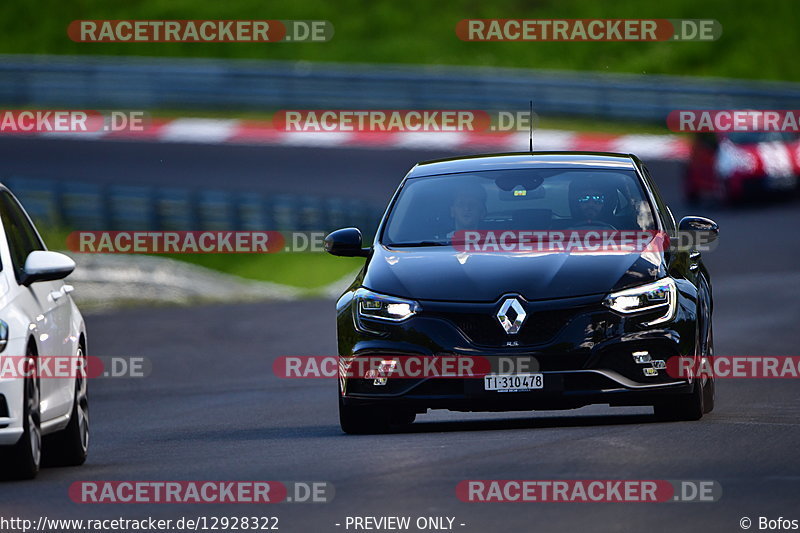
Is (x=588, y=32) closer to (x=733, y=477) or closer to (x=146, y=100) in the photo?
(x=146, y=100)

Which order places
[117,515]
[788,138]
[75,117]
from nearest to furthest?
[117,515] → [788,138] → [75,117]

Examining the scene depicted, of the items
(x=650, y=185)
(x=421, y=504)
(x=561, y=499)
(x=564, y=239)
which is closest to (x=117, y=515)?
(x=421, y=504)

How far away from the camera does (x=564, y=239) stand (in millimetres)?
10992

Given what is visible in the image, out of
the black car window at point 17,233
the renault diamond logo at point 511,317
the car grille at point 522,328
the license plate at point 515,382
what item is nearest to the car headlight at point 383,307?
the car grille at point 522,328

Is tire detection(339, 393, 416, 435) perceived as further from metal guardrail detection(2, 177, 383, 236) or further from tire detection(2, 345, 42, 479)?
metal guardrail detection(2, 177, 383, 236)

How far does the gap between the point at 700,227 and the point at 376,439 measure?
97.1 inches

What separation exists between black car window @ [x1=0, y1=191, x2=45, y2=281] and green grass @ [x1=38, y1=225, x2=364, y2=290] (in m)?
18.1

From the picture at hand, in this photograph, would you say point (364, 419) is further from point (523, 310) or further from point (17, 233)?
point (17, 233)

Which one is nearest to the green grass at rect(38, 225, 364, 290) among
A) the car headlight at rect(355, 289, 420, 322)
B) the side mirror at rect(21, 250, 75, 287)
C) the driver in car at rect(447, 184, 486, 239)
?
the driver in car at rect(447, 184, 486, 239)

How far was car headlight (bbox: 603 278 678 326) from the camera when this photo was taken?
10.3 m

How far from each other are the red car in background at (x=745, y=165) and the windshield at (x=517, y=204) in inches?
779

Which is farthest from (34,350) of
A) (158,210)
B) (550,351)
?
(158,210)

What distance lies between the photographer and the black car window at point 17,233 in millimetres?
9891

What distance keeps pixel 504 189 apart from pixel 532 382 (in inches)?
64.9
